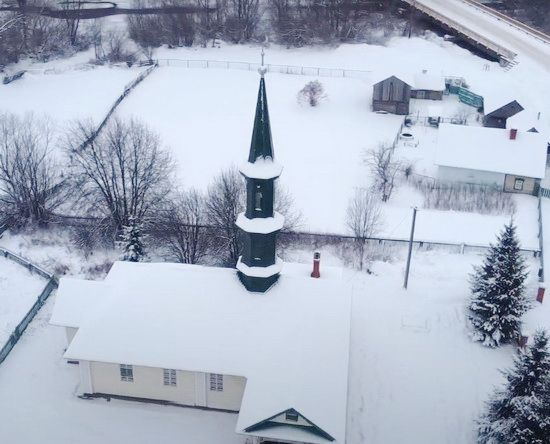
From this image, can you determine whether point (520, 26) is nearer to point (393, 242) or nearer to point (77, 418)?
point (393, 242)

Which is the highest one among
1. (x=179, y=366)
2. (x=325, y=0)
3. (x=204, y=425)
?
(x=325, y=0)

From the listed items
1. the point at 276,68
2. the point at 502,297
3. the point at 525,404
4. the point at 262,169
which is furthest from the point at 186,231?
the point at 276,68

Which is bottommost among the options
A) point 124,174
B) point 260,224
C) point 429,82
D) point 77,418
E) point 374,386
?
point 77,418

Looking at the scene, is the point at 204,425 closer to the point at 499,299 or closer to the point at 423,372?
the point at 423,372

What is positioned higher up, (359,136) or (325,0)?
(325,0)

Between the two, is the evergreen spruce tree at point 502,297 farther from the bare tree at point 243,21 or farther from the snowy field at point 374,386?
the bare tree at point 243,21

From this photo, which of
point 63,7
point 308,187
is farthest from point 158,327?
point 63,7

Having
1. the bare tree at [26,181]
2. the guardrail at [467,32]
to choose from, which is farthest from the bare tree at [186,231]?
the guardrail at [467,32]
